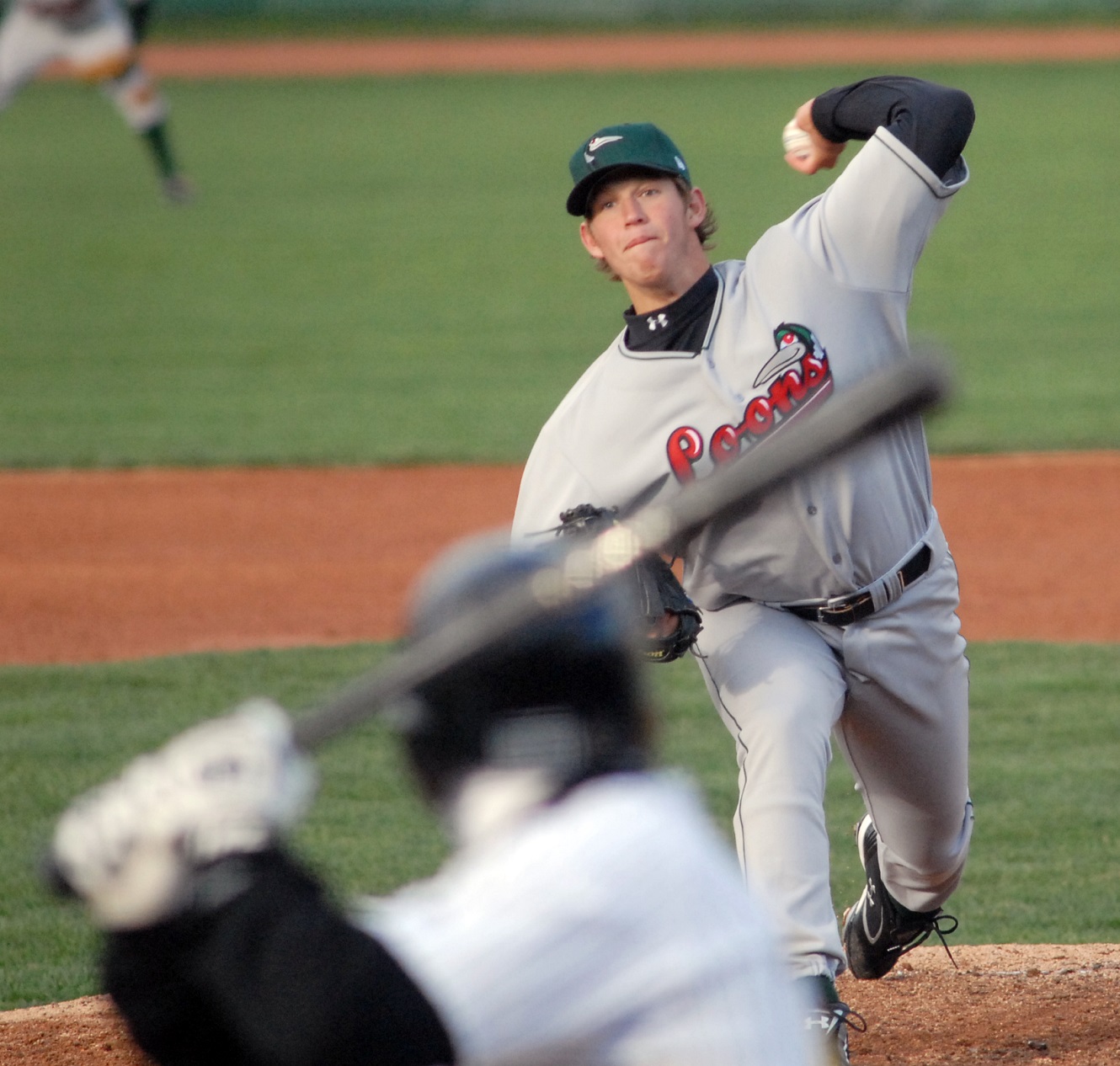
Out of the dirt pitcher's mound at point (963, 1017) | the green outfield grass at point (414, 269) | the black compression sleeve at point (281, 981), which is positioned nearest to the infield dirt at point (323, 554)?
the dirt pitcher's mound at point (963, 1017)

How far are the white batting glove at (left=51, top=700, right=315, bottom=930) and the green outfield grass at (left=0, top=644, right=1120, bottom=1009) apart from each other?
300 centimetres

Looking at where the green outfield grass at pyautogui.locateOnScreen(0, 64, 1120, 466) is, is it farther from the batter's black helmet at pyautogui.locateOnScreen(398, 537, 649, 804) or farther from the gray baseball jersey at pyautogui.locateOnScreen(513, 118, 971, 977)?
the batter's black helmet at pyautogui.locateOnScreen(398, 537, 649, 804)

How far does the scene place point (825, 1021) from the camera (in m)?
3.25

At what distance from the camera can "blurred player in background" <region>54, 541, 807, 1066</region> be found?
1579 mm

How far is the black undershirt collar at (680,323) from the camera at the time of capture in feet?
12.3

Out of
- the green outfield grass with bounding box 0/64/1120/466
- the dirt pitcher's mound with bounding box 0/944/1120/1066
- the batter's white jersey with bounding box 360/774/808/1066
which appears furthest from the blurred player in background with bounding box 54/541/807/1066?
the green outfield grass with bounding box 0/64/1120/466

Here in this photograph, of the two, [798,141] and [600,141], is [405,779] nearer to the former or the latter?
[600,141]

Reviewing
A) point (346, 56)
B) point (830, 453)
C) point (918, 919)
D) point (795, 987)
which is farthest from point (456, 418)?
point (346, 56)

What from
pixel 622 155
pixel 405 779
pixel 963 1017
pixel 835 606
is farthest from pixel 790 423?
pixel 963 1017

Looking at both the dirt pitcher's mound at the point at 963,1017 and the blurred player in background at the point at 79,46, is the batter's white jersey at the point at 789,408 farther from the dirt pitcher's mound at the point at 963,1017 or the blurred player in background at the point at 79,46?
the blurred player in background at the point at 79,46

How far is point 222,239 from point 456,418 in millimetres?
8952

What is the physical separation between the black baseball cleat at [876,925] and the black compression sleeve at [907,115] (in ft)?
5.03

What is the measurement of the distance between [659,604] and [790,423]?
0.45 meters

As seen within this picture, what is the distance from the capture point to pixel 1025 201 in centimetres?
2102
